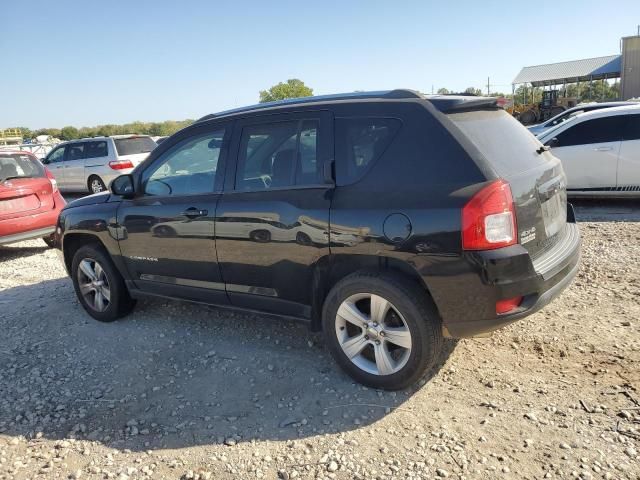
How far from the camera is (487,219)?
2.79 meters

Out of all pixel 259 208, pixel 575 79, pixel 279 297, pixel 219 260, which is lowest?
pixel 279 297

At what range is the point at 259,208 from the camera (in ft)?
11.8

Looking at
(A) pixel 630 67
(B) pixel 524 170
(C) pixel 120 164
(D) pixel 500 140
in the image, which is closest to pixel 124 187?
(D) pixel 500 140

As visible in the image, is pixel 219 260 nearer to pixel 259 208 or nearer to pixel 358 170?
pixel 259 208

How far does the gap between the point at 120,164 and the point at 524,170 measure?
1243 centimetres

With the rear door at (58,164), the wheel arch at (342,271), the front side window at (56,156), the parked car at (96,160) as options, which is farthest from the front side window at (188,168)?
the front side window at (56,156)

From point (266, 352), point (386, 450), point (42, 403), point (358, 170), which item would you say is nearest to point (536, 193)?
point (358, 170)

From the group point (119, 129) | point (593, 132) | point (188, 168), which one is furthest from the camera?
point (119, 129)

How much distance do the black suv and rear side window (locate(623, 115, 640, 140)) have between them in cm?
522

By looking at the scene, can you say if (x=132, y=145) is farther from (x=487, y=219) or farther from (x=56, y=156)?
(x=487, y=219)

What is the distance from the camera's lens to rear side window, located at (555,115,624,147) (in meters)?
8.15

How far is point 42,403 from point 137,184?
185cm

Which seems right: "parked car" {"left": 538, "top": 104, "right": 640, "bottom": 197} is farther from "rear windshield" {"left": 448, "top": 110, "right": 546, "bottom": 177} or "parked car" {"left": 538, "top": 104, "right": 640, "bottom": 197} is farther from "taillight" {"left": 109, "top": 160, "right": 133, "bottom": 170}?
"taillight" {"left": 109, "top": 160, "right": 133, "bottom": 170}

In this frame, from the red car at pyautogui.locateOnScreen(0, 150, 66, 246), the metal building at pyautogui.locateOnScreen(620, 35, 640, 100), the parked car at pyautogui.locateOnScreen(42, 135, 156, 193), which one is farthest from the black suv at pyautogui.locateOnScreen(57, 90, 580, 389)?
the metal building at pyautogui.locateOnScreen(620, 35, 640, 100)
